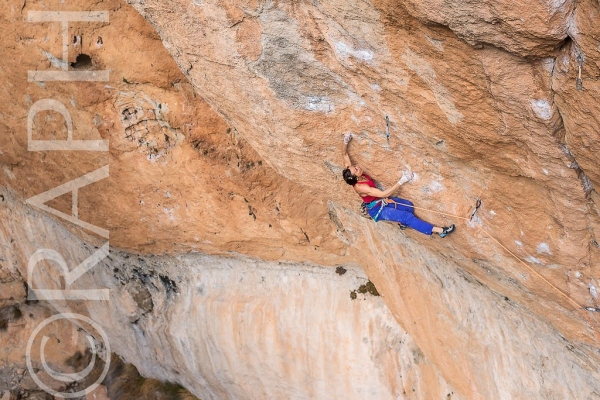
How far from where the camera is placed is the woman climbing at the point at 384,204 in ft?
20.9

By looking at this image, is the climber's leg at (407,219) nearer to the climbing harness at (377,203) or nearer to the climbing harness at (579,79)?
the climbing harness at (377,203)

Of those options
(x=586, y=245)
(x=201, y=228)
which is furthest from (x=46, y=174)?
(x=586, y=245)

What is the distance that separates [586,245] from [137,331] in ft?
29.7

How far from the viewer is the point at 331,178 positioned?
722cm

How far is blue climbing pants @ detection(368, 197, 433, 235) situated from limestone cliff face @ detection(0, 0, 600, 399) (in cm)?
15

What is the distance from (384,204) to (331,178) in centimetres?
96

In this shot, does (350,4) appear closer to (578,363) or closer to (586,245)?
(586,245)

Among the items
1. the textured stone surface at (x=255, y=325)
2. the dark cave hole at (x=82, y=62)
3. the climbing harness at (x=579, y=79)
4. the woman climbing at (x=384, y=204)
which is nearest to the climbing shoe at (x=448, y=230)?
the woman climbing at (x=384, y=204)

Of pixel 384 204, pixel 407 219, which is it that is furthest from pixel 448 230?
pixel 384 204

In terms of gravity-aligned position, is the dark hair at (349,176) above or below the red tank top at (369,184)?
above

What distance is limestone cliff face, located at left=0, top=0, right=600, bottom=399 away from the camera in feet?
15.3

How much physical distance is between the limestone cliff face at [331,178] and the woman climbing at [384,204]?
0.43 feet

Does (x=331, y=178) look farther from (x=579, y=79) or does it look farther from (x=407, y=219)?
(x=579, y=79)

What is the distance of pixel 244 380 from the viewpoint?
10344 millimetres
